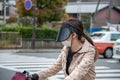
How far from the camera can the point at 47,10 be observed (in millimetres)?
32719

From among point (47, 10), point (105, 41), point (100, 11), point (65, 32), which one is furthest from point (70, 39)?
point (100, 11)

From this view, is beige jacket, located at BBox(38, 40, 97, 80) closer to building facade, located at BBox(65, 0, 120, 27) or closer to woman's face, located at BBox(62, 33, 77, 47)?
woman's face, located at BBox(62, 33, 77, 47)

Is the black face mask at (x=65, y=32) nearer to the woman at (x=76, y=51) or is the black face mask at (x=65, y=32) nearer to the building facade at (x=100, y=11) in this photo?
the woman at (x=76, y=51)

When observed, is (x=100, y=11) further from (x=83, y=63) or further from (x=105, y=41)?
(x=83, y=63)

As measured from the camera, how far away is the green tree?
32625 millimetres

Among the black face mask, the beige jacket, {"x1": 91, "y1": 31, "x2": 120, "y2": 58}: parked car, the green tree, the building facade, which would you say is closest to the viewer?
the beige jacket

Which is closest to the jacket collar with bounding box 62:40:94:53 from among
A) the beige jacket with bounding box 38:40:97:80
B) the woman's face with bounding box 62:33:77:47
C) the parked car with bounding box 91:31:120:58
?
the beige jacket with bounding box 38:40:97:80

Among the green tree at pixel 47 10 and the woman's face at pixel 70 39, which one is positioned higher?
the woman's face at pixel 70 39

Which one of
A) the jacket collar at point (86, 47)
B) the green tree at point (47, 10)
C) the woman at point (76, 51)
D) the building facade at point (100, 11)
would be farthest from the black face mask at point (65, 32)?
the building facade at point (100, 11)

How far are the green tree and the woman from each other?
28530 mm

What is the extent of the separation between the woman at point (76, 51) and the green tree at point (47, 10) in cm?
2853

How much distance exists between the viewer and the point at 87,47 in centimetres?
388

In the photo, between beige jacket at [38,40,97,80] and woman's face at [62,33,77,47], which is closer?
beige jacket at [38,40,97,80]

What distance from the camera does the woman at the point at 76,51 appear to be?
3.78 m
